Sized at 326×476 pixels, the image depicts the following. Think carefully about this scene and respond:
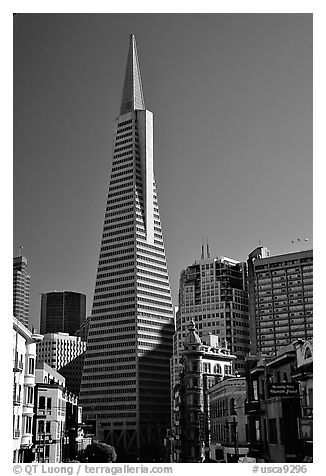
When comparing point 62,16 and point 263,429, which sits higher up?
point 62,16

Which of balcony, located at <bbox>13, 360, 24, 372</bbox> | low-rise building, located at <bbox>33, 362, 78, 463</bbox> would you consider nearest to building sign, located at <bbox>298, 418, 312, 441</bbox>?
low-rise building, located at <bbox>33, 362, 78, 463</bbox>

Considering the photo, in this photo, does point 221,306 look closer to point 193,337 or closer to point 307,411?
point 193,337

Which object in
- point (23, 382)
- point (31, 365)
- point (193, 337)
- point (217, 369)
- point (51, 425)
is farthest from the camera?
point (193, 337)

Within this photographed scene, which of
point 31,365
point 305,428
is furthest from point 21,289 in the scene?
point 305,428

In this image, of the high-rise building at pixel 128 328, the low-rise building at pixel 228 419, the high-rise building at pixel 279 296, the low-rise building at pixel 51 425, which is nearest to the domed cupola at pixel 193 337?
the high-rise building at pixel 279 296
